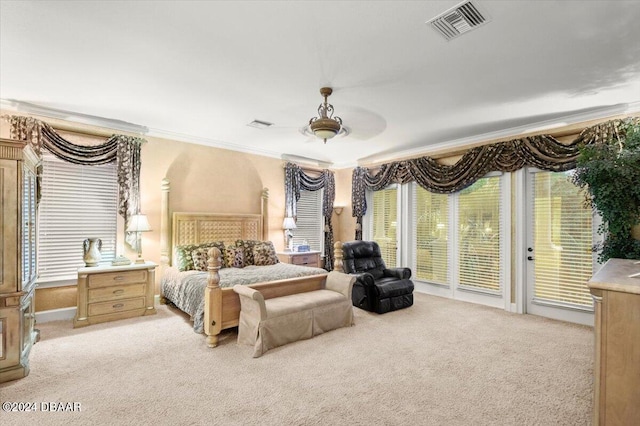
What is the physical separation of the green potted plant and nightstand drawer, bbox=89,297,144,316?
5436 millimetres

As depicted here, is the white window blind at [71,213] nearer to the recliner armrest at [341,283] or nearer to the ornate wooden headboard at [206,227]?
the ornate wooden headboard at [206,227]

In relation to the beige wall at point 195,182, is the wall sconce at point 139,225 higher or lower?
lower

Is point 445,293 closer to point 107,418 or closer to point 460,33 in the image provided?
point 460,33

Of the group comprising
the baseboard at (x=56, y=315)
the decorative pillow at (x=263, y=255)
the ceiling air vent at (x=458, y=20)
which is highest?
the ceiling air vent at (x=458, y=20)

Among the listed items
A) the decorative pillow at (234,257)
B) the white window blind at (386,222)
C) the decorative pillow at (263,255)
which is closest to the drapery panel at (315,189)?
the white window blind at (386,222)

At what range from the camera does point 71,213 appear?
4.13 m

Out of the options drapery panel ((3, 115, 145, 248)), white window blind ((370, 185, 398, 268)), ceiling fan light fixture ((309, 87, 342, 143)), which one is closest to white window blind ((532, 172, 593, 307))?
white window blind ((370, 185, 398, 268))

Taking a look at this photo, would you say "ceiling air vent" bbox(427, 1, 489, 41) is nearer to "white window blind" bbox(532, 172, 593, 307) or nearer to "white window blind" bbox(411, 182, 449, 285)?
"white window blind" bbox(532, 172, 593, 307)

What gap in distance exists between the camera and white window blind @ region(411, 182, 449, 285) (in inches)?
216

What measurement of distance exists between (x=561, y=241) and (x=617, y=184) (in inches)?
50.5

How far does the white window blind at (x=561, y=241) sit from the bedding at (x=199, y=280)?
10.1 feet

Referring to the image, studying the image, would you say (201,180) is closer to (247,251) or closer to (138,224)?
(138,224)

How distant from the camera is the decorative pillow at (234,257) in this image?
4637 millimetres

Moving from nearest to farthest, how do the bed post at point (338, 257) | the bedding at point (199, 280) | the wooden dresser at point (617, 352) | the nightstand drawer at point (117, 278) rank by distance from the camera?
the wooden dresser at point (617, 352), the bedding at point (199, 280), the nightstand drawer at point (117, 278), the bed post at point (338, 257)
